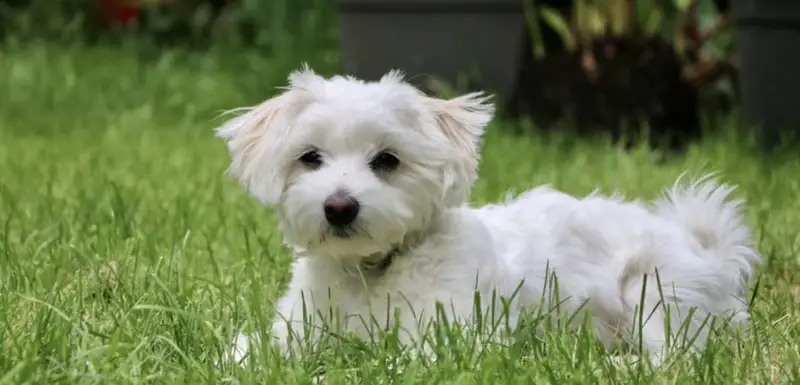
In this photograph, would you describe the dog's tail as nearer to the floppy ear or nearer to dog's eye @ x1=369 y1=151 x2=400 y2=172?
the floppy ear

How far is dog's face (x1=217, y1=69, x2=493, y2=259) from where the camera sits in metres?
2.70

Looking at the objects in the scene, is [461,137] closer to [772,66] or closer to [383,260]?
[383,260]

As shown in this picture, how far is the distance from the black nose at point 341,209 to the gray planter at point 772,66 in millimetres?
4580

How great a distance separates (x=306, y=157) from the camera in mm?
2850

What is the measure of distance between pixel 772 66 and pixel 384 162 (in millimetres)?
4627

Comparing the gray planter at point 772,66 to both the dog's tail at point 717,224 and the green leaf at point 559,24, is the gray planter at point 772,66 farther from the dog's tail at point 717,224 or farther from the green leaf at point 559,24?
the dog's tail at point 717,224

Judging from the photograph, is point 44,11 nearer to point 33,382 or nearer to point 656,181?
point 656,181

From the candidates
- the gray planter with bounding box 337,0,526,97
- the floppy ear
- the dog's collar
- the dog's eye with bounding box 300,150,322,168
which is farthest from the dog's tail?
the gray planter with bounding box 337,0,526,97

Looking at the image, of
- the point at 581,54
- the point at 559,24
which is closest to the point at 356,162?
the point at 581,54

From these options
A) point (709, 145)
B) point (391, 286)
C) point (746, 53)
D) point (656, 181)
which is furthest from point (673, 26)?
point (391, 286)

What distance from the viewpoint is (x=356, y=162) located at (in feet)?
9.10

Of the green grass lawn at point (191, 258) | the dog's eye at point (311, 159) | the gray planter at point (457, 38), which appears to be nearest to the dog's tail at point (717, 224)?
the green grass lawn at point (191, 258)

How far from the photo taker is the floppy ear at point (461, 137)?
2842 mm

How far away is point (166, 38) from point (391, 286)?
34.4 ft
